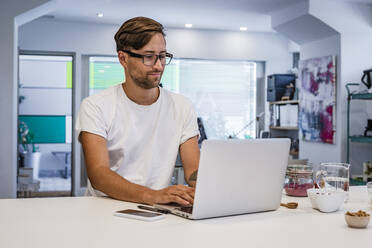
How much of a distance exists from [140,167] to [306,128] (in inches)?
169

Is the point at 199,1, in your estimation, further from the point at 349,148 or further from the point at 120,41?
the point at 120,41

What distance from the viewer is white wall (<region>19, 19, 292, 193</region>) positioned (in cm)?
636

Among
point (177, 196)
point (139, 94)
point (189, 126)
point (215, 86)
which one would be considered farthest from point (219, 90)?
point (177, 196)

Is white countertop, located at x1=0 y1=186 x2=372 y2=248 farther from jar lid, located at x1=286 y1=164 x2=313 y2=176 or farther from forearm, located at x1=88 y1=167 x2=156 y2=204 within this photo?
jar lid, located at x1=286 y1=164 x2=313 y2=176

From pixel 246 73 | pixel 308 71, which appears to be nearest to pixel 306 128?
pixel 308 71

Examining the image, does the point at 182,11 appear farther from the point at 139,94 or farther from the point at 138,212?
the point at 138,212

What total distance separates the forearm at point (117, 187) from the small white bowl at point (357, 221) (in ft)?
1.98

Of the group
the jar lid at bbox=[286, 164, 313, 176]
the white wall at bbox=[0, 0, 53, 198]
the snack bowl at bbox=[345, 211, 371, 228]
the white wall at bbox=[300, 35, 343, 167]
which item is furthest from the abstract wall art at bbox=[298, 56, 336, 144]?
the snack bowl at bbox=[345, 211, 371, 228]

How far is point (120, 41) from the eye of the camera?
5.99 feet

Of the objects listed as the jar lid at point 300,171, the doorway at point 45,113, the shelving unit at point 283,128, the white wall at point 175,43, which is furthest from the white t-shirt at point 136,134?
the doorway at point 45,113

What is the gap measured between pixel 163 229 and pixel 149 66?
73 cm

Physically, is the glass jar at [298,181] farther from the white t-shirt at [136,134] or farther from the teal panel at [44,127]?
the teal panel at [44,127]

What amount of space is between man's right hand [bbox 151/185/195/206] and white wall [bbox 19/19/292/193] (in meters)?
5.12

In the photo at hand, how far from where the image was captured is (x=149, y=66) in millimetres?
1752
